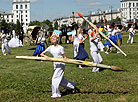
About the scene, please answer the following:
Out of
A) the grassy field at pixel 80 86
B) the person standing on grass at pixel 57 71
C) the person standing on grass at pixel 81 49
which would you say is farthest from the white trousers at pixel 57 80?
the person standing on grass at pixel 81 49

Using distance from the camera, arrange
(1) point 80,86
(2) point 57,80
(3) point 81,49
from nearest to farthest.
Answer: (2) point 57,80, (1) point 80,86, (3) point 81,49

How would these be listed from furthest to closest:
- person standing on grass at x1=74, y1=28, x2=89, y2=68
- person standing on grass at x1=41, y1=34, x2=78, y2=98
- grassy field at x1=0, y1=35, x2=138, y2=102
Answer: person standing on grass at x1=74, y1=28, x2=89, y2=68 < person standing on grass at x1=41, y1=34, x2=78, y2=98 < grassy field at x1=0, y1=35, x2=138, y2=102

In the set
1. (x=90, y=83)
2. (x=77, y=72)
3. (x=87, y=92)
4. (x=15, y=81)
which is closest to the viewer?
(x=87, y=92)

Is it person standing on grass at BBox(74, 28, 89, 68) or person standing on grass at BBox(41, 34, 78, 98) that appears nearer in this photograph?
person standing on grass at BBox(41, 34, 78, 98)

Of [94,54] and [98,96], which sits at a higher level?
[94,54]

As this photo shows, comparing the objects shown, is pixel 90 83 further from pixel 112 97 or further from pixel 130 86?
pixel 112 97

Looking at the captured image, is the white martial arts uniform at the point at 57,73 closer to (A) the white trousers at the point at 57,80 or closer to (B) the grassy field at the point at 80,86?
(A) the white trousers at the point at 57,80

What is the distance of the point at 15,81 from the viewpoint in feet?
38.8

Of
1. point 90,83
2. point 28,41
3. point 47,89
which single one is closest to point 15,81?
point 47,89

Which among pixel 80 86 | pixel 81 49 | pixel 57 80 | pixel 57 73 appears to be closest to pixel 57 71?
pixel 57 73

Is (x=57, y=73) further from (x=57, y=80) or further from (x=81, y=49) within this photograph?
(x=81, y=49)

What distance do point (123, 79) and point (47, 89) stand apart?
9.77 ft

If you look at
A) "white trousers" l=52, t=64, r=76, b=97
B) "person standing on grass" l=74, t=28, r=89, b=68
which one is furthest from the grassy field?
"person standing on grass" l=74, t=28, r=89, b=68

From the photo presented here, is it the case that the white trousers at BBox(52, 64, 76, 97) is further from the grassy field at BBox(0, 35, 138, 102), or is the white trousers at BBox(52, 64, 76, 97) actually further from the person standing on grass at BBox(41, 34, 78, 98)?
the grassy field at BBox(0, 35, 138, 102)
